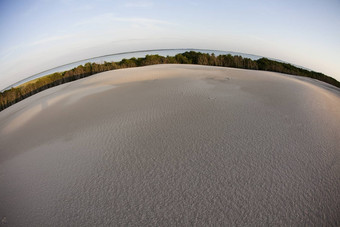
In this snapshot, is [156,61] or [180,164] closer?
[180,164]

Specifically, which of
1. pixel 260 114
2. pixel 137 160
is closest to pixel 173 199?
pixel 137 160

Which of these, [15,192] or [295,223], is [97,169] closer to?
[15,192]

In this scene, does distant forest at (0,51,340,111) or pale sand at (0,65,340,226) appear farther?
distant forest at (0,51,340,111)

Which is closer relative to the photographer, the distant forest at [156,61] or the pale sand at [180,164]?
the pale sand at [180,164]

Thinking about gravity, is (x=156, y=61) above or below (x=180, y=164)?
below
